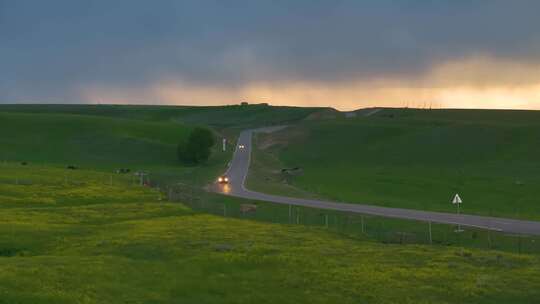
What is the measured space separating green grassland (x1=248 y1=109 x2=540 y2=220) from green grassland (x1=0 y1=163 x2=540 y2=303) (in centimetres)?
3010

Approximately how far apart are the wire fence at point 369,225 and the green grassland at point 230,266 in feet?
13.9

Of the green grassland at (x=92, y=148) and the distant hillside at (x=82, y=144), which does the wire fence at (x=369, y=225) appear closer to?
the green grassland at (x=92, y=148)

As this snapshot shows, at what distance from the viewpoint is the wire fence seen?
51.0 m

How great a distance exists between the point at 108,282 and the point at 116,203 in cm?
4305

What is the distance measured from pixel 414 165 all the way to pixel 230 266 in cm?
10796

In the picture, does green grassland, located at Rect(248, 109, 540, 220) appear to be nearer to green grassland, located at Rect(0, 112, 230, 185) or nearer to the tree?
the tree

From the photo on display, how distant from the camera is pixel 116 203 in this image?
75312 mm

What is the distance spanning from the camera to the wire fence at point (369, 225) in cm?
5100

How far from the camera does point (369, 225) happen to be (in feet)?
201

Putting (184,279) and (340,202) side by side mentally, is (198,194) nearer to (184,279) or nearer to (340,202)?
(340,202)

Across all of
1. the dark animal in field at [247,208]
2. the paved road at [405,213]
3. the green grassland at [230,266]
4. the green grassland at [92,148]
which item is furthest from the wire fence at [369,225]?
the green grassland at [92,148]

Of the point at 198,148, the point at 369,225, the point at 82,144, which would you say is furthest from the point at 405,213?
the point at 82,144

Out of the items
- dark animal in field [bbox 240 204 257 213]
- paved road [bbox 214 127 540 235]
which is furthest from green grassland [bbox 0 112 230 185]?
dark animal in field [bbox 240 204 257 213]

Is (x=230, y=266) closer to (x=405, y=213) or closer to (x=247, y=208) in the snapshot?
(x=247, y=208)
